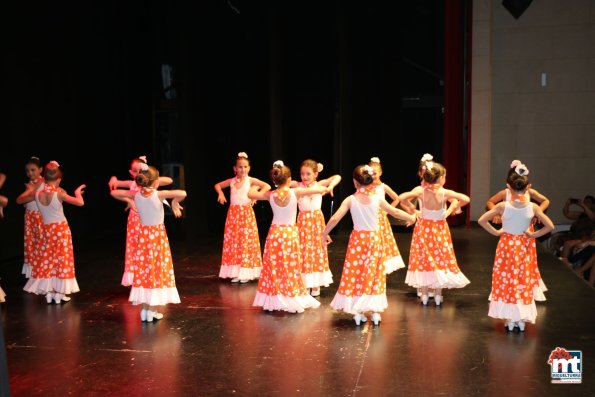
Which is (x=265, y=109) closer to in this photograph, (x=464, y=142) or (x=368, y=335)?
(x=464, y=142)

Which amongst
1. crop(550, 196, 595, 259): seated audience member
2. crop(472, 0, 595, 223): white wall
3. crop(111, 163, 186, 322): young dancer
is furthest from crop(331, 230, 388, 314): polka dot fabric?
crop(472, 0, 595, 223): white wall

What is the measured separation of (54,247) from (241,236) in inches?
79.4

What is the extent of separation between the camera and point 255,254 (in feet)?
24.5

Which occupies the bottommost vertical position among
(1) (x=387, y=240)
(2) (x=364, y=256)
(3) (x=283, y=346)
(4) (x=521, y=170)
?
(3) (x=283, y=346)

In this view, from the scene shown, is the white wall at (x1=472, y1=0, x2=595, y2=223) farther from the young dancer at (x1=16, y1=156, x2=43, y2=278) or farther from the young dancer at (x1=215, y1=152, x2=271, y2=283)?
the young dancer at (x1=16, y1=156, x2=43, y2=278)

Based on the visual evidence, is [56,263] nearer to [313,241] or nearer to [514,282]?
[313,241]

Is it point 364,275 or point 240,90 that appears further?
point 240,90

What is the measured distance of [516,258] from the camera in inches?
210

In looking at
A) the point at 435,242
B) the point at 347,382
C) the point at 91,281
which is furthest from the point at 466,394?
the point at 91,281

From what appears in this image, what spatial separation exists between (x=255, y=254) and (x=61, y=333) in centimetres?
248

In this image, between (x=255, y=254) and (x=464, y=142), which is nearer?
(x=255, y=254)

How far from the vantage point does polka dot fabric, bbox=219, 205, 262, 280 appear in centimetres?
741

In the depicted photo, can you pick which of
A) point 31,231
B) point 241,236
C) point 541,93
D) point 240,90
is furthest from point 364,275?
point 541,93

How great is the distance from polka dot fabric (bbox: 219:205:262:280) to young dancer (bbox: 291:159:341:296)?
800 millimetres
